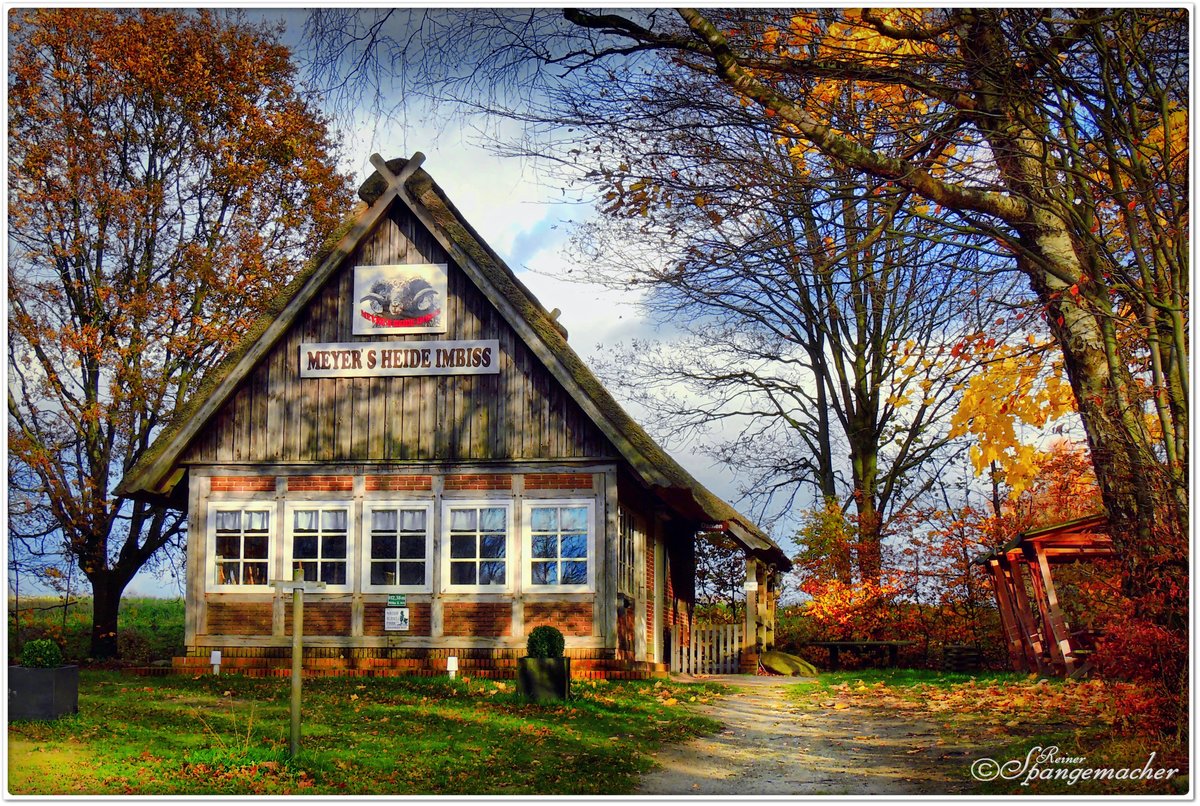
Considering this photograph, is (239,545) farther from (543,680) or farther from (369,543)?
(543,680)

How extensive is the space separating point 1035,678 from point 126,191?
1829 centimetres

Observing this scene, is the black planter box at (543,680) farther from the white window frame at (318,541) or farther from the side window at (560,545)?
the white window frame at (318,541)

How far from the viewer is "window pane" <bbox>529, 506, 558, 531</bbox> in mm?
19406

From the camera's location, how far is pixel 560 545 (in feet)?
63.7

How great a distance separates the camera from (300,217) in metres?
25.6

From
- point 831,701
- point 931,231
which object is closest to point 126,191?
point 831,701

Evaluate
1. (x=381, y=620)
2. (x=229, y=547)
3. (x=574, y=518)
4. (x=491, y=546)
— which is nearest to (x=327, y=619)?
(x=381, y=620)

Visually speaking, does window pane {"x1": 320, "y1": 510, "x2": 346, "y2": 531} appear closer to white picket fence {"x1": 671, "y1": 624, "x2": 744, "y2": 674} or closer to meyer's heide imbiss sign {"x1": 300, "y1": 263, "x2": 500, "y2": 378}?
meyer's heide imbiss sign {"x1": 300, "y1": 263, "x2": 500, "y2": 378}

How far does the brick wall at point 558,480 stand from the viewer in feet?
63.5

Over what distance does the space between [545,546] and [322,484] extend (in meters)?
3.62

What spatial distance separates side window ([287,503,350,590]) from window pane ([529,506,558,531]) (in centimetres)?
290

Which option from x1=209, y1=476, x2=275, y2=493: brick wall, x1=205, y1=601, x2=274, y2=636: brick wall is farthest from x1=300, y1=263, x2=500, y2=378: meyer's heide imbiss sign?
x1=205, y1=601, x2=274, y2=636: brick wall

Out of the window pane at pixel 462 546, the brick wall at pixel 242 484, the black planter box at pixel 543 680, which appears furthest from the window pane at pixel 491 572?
the black planter box at pixel 543 680

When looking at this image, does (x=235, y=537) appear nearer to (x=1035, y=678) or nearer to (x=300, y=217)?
(x=300, y=217)
